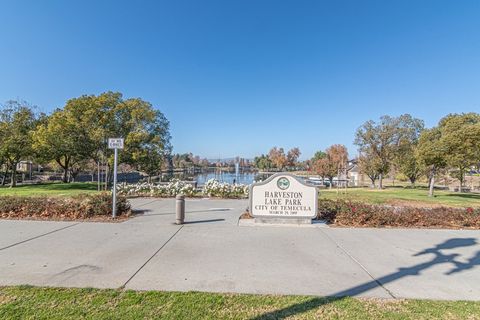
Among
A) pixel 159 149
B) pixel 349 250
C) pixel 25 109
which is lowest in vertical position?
pixel 349 250

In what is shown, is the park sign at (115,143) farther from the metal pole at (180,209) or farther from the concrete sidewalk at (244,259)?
the metal pole at (180,209)

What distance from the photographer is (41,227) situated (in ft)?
22.0

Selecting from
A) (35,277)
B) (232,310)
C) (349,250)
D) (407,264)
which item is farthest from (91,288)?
(407,264)

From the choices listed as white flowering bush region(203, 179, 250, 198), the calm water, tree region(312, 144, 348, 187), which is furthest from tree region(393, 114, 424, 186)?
white flowering bush region(203, 179, 250, 198)

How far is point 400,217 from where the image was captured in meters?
7.74

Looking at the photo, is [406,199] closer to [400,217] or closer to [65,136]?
[400,217]

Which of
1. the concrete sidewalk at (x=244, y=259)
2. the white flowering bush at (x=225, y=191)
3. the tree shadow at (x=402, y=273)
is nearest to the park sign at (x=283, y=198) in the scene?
the concrete sidewalk at (x=244, y=259)

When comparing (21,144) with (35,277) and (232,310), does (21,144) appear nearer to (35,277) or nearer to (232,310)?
(35,277)

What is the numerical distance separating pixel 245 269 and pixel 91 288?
82.3 inches

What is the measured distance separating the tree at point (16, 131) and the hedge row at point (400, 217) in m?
22.4

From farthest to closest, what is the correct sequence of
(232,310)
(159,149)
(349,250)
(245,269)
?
(159,149)
(349,250)
(245,269)
(232,310)

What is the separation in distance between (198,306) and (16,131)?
24.5m

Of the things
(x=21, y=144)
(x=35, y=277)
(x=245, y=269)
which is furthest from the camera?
(x=21, y=144)

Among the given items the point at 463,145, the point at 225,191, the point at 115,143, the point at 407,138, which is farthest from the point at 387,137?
the point at 115,143
